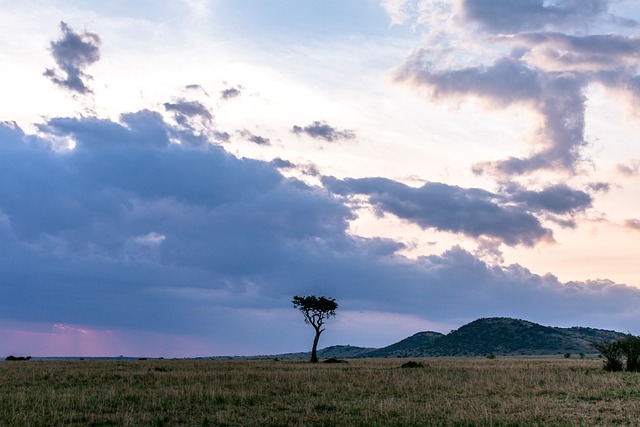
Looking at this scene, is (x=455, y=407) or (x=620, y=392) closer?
(x=455, y=407)

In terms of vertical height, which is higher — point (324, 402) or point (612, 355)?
point (612, 355)

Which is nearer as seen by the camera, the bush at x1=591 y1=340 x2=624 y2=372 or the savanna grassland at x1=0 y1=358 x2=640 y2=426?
the savanna grassland at x1=0 y1=358 x2=640 y2=426

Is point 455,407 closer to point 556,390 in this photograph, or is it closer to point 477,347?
point 556,390

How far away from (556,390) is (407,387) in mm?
7984

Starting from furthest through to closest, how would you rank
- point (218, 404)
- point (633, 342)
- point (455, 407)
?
1. point (633, 342)
2. point (218, 404)
3. point (455, 407)

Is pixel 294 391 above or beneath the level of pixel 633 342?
beneath

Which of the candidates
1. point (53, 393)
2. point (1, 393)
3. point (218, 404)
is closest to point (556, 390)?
point (218, 404)

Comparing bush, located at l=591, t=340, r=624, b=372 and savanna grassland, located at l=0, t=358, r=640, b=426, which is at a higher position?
bush, located at l=591, t=340, r=624, b=372

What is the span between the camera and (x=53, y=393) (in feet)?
100

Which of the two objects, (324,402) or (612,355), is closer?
(324,402)

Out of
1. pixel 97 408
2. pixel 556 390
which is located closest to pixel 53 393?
pixel 97 408

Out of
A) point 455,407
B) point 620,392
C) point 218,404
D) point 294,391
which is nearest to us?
point 455,407

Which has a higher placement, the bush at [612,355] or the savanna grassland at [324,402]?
the bush at [612,355]

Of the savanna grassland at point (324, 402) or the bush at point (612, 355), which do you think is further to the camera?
the bush at point (612, 355)
